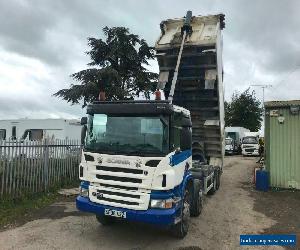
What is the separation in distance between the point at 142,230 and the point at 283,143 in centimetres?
813

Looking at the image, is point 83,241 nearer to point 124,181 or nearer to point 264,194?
point 124,181

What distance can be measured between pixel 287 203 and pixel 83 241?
717 cm

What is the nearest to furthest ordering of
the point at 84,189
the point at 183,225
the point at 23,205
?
the point at 84,189 < the point at 183,225 < the point at 23,205

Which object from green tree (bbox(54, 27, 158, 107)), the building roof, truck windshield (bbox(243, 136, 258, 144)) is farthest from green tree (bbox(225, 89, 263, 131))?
the building roof

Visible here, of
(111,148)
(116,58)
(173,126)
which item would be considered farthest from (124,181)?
(116,58)

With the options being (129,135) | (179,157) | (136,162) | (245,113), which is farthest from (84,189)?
(245,113)

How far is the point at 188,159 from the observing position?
8367 millimetres

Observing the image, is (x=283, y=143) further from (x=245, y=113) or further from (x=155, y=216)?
(x=245, y=113)

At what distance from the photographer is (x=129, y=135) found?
7.24m

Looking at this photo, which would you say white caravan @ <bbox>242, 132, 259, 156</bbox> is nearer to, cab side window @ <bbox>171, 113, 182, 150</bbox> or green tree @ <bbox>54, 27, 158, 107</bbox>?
green tree @ <bbox>54, 27, 158, 107</bbox>

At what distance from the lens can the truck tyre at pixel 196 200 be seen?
9164mm

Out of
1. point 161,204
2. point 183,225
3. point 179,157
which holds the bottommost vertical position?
point 183,225

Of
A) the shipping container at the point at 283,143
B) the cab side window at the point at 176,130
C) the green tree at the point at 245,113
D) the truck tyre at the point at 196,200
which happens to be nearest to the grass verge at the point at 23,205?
the truck tyre at the point at 196,200

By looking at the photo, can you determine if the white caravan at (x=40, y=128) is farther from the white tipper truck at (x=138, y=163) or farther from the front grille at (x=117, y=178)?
the front grille at (x=117, y=178)
